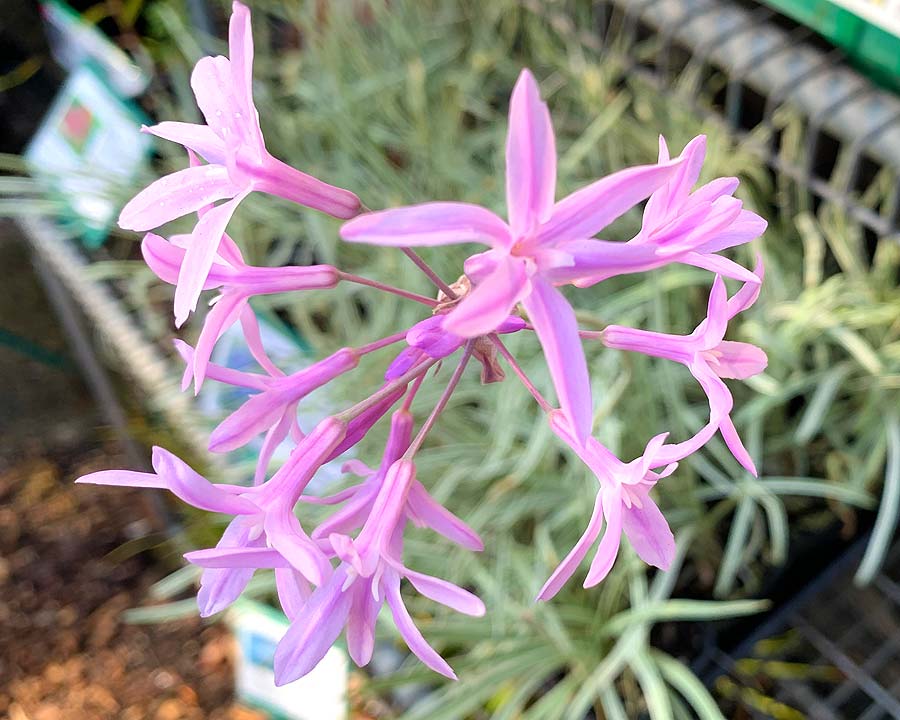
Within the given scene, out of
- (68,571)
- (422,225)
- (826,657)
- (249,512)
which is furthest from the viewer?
(68,571)

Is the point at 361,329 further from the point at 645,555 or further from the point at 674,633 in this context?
the point at 645,555

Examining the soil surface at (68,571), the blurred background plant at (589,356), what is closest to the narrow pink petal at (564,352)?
the blurred background plant at (589,356)

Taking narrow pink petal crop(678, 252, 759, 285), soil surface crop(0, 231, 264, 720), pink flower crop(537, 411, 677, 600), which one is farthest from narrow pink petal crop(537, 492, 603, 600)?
soil surface crop(0, 231, 264, 720)

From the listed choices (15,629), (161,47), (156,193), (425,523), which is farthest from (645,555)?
(161,47)

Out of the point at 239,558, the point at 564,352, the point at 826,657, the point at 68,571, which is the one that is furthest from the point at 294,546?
the point at 68,571

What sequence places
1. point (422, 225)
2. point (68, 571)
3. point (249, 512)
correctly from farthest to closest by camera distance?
1. point (68, 571)
2. point (249, 512)
3. point (422, 225)

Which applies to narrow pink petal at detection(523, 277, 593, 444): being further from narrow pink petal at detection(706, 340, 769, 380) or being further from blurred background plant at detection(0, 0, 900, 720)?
blurred background plant at detection(0, 0, 900, 720)

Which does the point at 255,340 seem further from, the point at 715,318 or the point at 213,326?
the point at 715,318

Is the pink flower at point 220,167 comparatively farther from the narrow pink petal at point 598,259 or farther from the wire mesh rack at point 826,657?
the wire mesh rack at point 826,657
